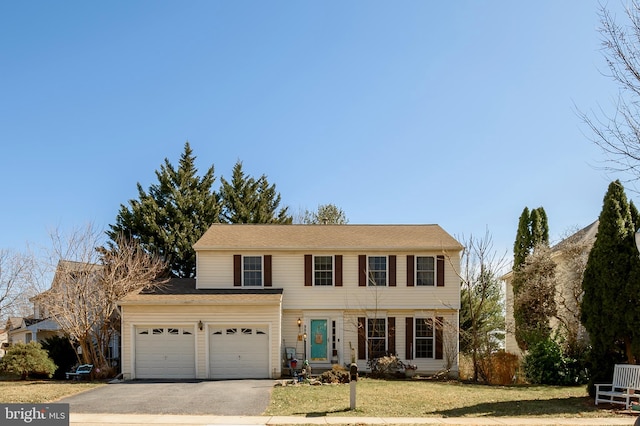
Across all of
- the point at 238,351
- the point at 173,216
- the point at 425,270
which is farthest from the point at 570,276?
the point at 173,216

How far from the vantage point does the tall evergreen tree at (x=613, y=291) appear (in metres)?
13.5

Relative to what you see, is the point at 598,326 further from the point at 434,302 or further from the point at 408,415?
the point at 434,302

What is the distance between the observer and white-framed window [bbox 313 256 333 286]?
2252 cm

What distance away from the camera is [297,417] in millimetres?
11664

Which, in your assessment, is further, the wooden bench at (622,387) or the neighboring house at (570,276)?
the neighboring house at (570,276)

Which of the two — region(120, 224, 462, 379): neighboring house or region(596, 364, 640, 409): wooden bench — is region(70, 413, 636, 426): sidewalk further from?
region(120, 224, 462, 379): neighboring house

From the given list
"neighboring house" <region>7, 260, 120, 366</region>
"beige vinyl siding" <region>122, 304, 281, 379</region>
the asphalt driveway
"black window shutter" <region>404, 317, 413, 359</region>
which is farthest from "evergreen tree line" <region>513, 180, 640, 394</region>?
"neighboring house" <region>7, 260, 120, 366</region>

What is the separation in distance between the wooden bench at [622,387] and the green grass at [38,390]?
14.3 m

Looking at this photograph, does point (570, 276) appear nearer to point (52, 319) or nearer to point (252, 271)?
point (252, 271)

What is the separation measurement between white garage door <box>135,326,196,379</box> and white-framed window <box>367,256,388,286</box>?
7665 mm

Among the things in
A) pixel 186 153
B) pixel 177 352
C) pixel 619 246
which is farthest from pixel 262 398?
pixel 186 153

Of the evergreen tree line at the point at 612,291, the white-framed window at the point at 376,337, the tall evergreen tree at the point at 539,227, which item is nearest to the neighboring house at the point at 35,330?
the white-framed window at the point at 376,337

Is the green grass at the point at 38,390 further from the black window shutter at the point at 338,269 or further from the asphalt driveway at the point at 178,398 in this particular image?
the black window shutter at the point at 338,269

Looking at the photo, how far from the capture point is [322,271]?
22.5 metres
